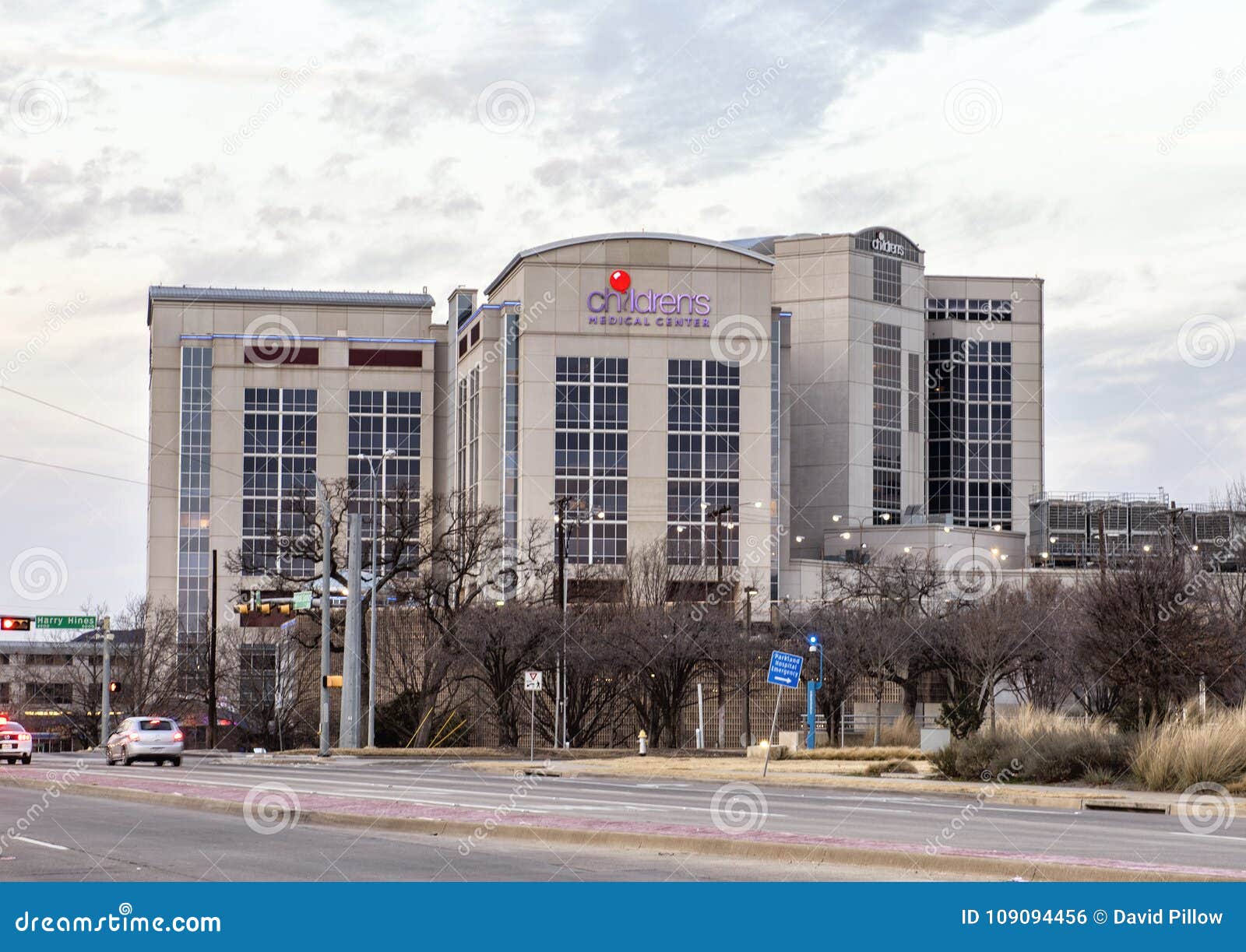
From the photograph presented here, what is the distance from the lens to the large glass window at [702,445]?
11838cm

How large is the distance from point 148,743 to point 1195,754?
90.5 feet

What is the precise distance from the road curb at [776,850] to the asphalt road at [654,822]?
1.75 ft

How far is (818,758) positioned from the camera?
44094 millimetres

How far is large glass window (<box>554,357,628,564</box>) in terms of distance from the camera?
117375 millimetres

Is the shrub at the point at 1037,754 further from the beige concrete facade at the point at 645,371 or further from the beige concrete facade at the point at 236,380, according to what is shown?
the beige concrete facade at the point at 236,380

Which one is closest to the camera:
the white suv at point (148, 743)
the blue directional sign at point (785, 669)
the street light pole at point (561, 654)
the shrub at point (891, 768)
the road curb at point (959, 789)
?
the road curb at point (959, 789)

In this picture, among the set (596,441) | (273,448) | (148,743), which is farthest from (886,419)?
(148,743)

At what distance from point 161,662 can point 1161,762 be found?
84.7 m

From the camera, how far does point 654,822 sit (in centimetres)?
2064

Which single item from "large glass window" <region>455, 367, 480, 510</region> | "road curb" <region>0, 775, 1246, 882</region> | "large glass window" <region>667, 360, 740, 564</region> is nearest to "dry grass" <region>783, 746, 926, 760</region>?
"road curb" <region>0, 775, 1246, 882</region>

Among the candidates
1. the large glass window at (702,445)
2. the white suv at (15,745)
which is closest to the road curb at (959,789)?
the white suv at (15,745)

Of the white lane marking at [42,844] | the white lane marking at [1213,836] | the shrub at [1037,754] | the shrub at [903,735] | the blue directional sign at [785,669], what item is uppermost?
the blue directional sign at [785,669]

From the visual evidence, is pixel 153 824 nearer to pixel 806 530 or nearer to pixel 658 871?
pixel 658 871

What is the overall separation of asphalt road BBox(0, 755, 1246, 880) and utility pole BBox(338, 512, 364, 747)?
1297 centimetres
